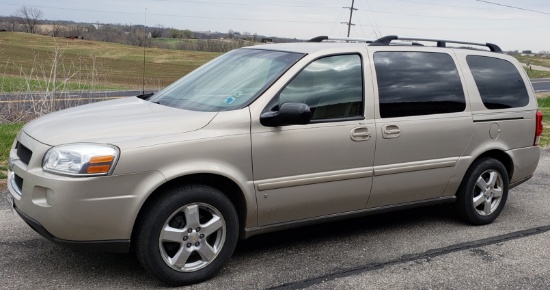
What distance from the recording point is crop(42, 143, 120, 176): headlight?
147 inches

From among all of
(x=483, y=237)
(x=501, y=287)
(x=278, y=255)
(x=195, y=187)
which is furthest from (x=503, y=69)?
(x=195, y=187)

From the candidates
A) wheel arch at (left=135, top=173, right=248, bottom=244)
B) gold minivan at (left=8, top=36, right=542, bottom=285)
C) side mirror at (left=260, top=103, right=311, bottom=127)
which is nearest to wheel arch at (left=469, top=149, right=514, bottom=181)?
gold minivan at (left=8, top=36, right=542, bottom=285)

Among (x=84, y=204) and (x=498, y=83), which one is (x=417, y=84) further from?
(x=84, y=204)

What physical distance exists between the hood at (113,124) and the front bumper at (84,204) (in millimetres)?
212

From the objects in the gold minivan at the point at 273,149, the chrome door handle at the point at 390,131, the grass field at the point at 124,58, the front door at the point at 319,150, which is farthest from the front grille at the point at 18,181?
the grass field at the point at 124,58

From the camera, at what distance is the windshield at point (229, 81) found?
4.56 m

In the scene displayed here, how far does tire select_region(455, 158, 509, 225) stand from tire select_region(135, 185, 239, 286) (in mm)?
2459

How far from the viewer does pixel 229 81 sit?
15.9 ft

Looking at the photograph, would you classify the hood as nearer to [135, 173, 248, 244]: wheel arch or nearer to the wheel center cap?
[135, 173, 248, 244]: wheel arch

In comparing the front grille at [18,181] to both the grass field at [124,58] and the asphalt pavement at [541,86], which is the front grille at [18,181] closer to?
the grass field at [124,58]

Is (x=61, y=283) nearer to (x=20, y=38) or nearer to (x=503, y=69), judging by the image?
(x=503, y=69)

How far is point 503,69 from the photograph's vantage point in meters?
6.07

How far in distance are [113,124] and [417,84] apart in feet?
8.54

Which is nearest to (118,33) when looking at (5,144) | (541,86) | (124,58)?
(5,144)
